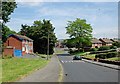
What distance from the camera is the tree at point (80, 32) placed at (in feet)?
407

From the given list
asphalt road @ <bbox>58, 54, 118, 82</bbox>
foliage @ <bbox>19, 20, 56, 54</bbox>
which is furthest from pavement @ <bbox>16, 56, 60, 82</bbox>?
foliage @ <bbox>19, 20, 56, 54</bbox>

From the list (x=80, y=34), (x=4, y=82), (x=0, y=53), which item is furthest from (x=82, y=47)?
(x=4, y=82)

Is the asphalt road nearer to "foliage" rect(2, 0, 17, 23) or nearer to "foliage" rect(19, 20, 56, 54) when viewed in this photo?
"foliage" rect(2, 0, 17, 23)

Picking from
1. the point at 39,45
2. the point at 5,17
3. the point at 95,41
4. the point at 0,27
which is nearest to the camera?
the point at 0,27

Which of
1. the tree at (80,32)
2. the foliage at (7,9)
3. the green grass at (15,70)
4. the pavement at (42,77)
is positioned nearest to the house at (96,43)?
the tree at (80,32)

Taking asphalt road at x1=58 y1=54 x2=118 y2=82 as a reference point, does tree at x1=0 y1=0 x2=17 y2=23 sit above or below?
above

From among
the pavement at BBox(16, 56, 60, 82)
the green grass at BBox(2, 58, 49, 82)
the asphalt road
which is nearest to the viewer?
the pavement at BBox(16, 56, 60, 82)

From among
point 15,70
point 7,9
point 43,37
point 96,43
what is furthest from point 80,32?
point 15,70

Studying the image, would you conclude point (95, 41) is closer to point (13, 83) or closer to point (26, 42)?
point (26, 42)

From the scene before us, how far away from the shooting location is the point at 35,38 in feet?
413

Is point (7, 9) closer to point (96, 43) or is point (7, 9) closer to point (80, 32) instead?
point (80, 32)

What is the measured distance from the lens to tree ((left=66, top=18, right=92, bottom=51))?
124 m

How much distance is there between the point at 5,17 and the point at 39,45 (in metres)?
60.5

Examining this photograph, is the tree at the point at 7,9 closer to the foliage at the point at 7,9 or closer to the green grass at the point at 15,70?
the foliage at the point at 7,9
